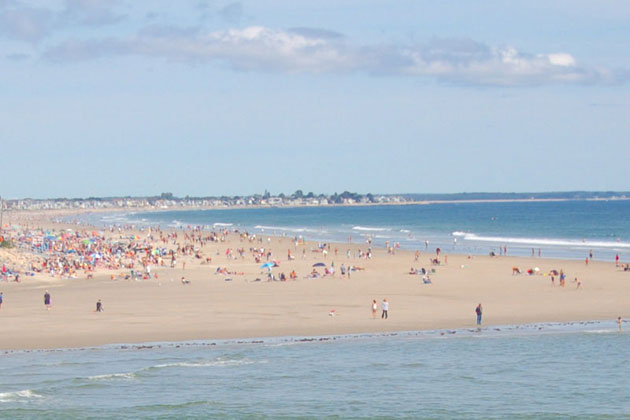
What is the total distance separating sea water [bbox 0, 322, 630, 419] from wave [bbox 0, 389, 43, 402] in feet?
0.08

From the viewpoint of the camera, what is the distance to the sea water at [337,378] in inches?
774

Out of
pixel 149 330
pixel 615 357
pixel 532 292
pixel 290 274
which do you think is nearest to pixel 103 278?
pixel 290 274

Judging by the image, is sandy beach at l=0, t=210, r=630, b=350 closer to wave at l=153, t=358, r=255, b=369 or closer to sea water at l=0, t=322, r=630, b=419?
sea water at l=0, t=322, r=630, b=419

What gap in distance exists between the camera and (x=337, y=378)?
22.7 meters

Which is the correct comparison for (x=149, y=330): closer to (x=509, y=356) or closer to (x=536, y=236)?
(x=509, y=356)

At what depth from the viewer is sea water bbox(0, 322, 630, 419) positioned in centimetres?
1967

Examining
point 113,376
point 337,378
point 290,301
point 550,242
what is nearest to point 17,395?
point 113,376

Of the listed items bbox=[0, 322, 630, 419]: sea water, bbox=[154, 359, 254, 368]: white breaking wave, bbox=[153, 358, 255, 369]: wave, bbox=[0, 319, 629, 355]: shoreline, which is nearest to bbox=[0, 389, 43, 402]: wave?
bbox=[0, 322, 630, 419]: sea water

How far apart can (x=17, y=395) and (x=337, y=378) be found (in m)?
7.85

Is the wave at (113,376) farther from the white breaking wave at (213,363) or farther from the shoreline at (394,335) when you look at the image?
the shoreline at (394,335)

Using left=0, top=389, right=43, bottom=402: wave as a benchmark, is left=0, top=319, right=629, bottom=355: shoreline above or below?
above

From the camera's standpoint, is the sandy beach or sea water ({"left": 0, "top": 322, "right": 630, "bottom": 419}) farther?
the sandy beach

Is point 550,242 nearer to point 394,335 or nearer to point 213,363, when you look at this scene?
point 394,335

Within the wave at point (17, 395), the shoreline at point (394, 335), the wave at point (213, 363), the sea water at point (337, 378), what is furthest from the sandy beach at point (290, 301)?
the wave at point (17, 395)
